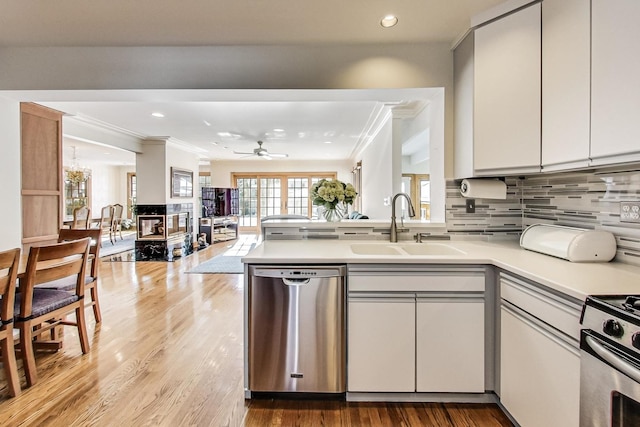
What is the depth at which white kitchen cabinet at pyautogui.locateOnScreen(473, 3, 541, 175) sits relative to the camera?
177cm

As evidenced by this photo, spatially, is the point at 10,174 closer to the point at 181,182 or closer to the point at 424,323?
the point at 424,323

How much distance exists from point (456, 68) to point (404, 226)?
124cm

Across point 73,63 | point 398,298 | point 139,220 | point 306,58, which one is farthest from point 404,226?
point 139,220

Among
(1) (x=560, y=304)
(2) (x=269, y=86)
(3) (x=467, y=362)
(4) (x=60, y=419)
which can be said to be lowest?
(4) (x=60, y=419)

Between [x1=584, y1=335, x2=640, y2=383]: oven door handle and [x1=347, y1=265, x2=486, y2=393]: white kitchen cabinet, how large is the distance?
26.4 inches

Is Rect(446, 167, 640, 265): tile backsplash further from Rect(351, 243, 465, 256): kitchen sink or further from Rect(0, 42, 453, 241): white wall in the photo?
Rect(0, 42, 453, 241): white wall

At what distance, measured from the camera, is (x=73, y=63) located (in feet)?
7.67

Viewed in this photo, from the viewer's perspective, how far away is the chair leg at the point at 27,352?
187cm

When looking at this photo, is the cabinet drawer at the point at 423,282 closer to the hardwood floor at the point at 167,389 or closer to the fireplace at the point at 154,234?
the hardwood floor at the point at 167,389

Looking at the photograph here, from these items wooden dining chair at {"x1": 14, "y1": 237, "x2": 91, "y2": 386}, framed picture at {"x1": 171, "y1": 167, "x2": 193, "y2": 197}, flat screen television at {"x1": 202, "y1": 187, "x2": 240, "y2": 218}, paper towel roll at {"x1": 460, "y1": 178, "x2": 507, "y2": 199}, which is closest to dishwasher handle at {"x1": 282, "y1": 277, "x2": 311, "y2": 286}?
paper towel roll at {"x1": 460, "y1": 178, "x2": 507, "y2": 199}

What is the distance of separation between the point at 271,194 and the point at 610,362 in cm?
947

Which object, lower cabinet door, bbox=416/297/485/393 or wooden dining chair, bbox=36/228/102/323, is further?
wooden dining chair, bbox=36/228/102/323

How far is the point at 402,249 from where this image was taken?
2.18 metres

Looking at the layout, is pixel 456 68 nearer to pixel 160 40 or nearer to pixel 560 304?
pixel 560 304
